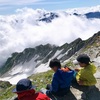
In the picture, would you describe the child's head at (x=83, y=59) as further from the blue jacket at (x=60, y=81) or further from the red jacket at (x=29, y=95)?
the red jacket at (x=29, y=95)

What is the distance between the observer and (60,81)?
15453mm

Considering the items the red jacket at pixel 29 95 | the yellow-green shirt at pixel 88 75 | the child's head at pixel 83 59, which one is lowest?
the yellow-green shirt at pixel 88 75

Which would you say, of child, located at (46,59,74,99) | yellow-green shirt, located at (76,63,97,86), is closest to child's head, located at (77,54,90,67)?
yellow-green shirt, located at (76,63,97,86)

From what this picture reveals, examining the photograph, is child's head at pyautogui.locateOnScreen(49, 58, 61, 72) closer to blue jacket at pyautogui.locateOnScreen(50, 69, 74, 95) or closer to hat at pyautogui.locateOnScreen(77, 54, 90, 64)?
blue jacket at pyautogui.locateOnScreen(50, 69, 74, 95)

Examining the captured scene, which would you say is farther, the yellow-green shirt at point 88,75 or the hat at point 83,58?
the yellow-green shirt at point 88,75

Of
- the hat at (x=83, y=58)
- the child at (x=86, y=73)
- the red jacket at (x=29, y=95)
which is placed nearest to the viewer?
the red jacket at (x=29, y=95)

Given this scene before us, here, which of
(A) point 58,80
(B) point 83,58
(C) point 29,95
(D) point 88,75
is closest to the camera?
(C) point 29,95

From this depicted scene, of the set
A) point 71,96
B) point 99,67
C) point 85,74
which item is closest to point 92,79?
point 85,74

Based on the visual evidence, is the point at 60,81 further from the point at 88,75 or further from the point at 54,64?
the point at 88,75

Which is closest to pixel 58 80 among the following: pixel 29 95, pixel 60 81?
pixel 60 81

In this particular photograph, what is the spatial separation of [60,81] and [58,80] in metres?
0.12

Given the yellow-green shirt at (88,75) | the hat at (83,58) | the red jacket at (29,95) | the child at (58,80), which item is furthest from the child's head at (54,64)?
the red jacket at (29,95)

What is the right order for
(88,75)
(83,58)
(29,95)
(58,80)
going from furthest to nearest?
(88,75) < (83,58) < (58,80) < (29,95)

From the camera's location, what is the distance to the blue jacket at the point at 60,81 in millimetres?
15330
